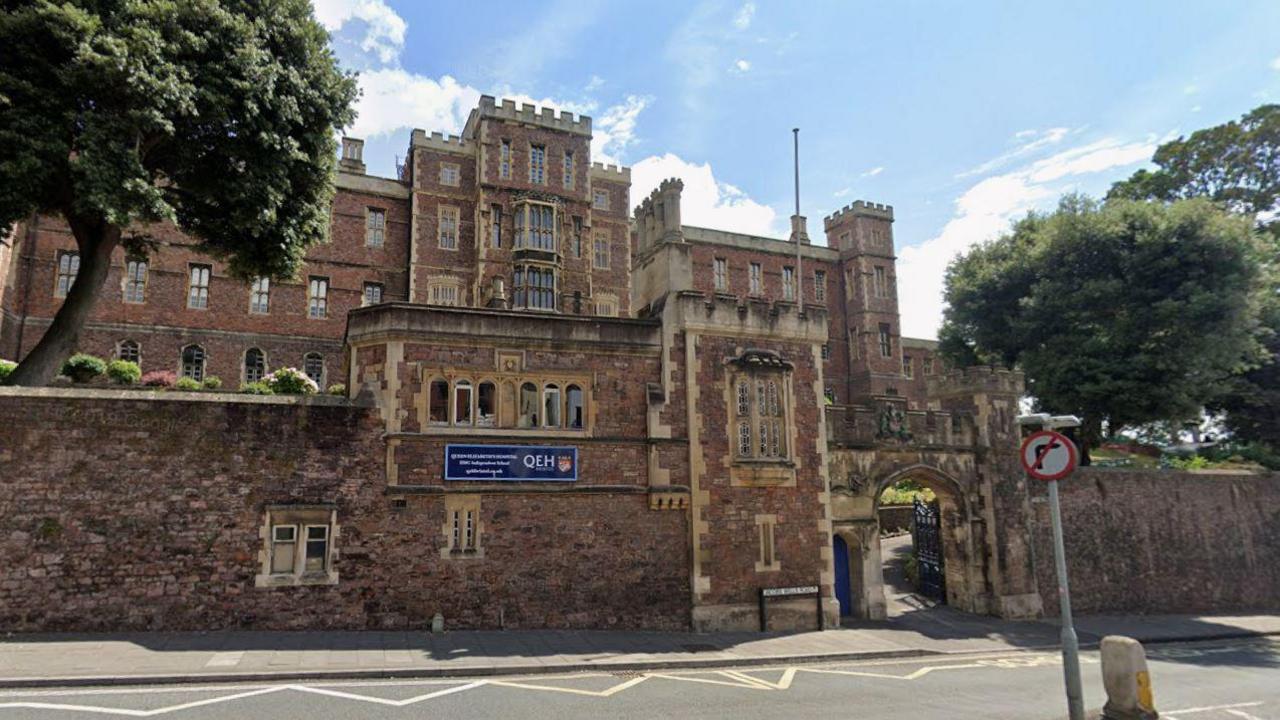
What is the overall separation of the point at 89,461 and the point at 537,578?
936cm

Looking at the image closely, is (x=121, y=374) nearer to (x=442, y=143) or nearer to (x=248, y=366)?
(x=248, y=366)

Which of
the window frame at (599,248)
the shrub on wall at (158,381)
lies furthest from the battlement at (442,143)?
the shrub on wall at (158,381)

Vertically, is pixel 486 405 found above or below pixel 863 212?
below

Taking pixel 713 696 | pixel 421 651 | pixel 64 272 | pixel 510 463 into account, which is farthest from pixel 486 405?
pixel 64 272

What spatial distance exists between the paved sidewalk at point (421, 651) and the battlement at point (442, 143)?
2806 centimetres

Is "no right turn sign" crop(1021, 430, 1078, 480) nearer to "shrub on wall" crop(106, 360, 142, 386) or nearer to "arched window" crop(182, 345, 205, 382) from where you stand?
"shrub on wall" crop(106, 360, 142, 386)

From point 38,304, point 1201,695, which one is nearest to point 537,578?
point 1201,695

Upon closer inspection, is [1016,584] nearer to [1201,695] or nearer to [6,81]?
[1201,695]

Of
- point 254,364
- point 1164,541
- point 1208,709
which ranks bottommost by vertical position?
point 1208,709

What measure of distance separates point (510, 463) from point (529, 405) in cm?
152

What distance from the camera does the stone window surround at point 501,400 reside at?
1722 centimetres

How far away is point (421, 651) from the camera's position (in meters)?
14.1

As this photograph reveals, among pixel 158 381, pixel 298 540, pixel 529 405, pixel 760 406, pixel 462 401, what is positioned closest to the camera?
pixel 298 540

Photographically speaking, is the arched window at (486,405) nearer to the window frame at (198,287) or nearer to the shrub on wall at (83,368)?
the shrub on wall at (83,368)
